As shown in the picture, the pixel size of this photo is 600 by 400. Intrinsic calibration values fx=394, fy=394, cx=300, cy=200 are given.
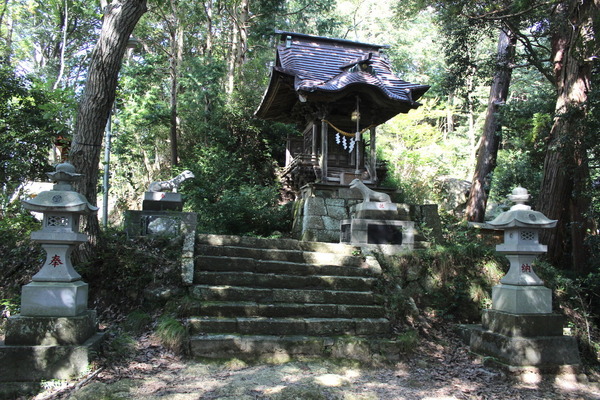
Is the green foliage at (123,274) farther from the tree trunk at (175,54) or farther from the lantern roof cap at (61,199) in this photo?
the tree trunk at (175,54)

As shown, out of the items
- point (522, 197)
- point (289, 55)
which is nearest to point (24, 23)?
point (289, 55)

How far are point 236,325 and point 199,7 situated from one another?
17.9 meters

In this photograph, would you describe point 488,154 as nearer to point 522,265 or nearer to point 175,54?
point 522,265

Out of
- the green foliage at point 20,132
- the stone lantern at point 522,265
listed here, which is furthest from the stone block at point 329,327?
the green foliage at point 20,132

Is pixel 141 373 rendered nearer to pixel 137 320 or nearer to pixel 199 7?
pixel 137 320

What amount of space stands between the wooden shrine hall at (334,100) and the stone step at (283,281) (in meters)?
5.24

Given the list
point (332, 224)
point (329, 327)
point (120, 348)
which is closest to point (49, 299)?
point (120, 348)

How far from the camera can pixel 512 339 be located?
466cm

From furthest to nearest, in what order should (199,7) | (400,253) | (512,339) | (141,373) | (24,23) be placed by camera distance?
(24,23), (199,7), (400,253), (512,339), (141,373)

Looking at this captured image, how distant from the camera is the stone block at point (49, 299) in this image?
13.2ft

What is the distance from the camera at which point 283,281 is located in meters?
5.93

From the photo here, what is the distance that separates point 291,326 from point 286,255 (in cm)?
168

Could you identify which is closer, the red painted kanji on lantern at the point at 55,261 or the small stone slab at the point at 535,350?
the red painted kanji on lantern at the point at 55,261

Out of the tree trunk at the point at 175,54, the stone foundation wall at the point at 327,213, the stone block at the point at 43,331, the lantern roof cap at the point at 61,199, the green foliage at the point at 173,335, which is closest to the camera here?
the stone block at the point at 43,331
